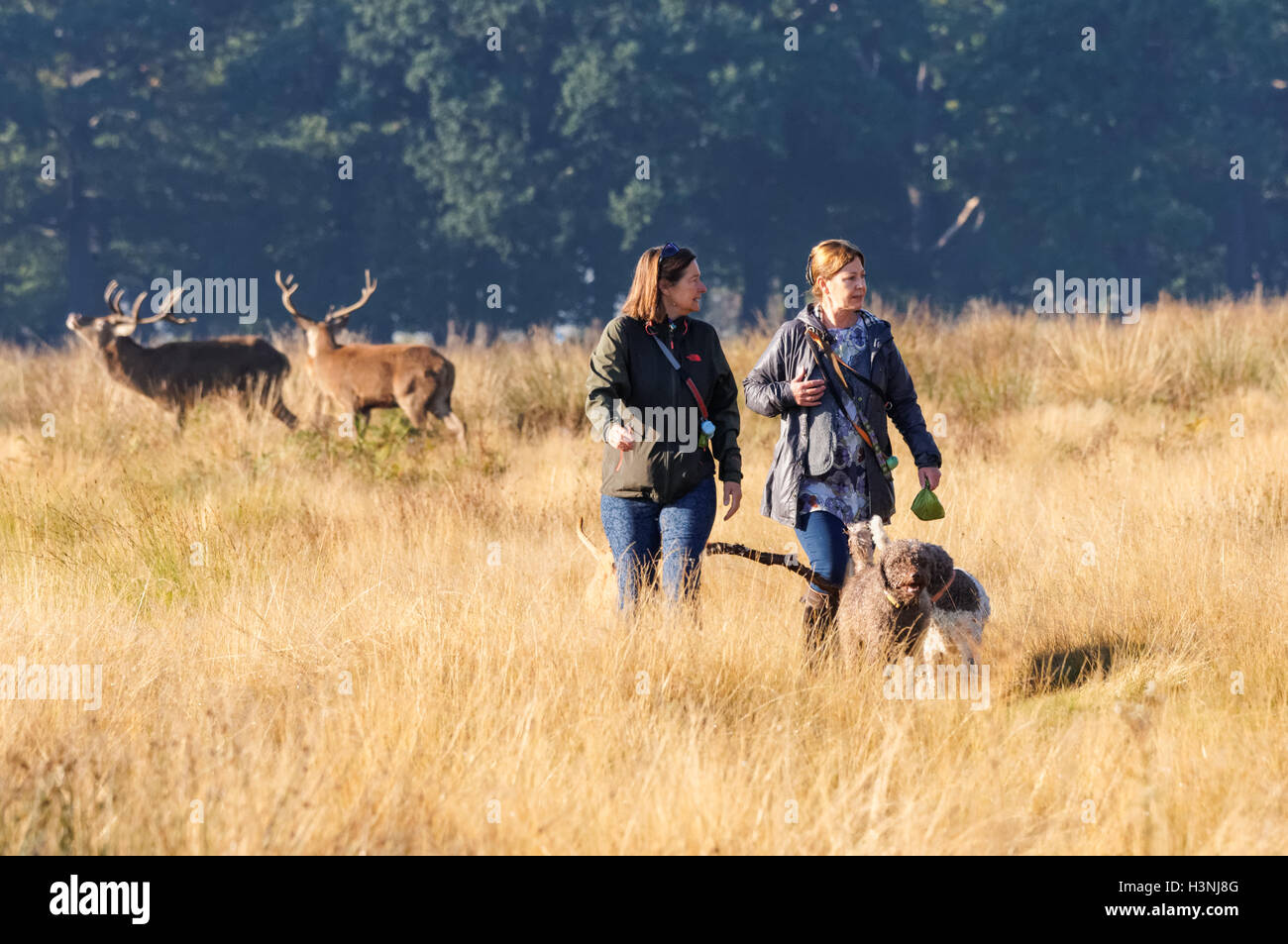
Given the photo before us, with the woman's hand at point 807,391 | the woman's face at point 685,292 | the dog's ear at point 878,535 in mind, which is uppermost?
the woman's face at point 685,292

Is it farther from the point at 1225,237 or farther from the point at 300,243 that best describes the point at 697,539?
the point at 1225,237

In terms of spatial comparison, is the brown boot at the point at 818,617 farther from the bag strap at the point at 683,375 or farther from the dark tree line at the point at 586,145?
the dark tree line at the point at 586,145

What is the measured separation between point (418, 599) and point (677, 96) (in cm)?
2940

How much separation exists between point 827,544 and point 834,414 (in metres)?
0.44

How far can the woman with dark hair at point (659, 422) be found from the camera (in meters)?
4.83

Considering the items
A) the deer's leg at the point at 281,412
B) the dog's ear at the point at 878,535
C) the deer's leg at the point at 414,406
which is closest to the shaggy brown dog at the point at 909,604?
the dog's ear at the point at 878,535

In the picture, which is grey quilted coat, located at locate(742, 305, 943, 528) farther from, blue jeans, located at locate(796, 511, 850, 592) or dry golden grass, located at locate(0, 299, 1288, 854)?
dry golden grass, located at locate(0, 299, 1288, 854)

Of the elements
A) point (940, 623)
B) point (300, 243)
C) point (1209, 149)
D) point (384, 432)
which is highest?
point (1209, 149)

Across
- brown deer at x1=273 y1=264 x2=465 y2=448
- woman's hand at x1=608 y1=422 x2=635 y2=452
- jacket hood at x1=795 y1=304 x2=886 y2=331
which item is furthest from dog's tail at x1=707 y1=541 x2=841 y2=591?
brown deer at x1=273 y1=264 x2=465 y2=448

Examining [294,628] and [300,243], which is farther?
[300,243]

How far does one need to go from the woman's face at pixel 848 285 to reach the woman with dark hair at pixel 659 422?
16.8 inches

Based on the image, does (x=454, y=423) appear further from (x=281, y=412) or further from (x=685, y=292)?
(x=685, y=292)

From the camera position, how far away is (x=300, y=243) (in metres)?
34.3

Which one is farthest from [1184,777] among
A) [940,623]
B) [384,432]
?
[384,432]
